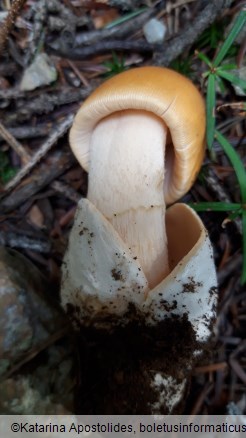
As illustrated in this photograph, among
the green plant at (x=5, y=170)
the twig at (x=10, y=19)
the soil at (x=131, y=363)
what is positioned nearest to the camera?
the soil at (x=131, y=363)

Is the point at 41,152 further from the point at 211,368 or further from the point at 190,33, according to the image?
the point at 211,368

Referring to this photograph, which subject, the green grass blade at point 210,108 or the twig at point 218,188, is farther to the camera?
the twig at point 218,188

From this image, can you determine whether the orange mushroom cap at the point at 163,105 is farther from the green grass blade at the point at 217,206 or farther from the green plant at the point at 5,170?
the green plant at the point at 5,170

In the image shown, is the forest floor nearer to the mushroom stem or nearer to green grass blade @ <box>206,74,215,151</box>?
green grass blade @ <box>206,74,215,151</box>

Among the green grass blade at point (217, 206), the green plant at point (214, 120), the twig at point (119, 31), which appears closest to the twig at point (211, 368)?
the green plant at point (214, 120)

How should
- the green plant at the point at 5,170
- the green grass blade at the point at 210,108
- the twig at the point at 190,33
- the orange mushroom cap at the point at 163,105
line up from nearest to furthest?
1. the orange mushroom cap at the point at 163,105
2. the green grass blade at the point at 210,108
3. the twig at the point at 190,33
4. the green plant at the point at 5,170

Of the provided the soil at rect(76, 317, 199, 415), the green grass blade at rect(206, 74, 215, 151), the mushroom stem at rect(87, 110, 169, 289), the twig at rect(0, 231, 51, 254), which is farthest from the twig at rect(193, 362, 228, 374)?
the green grass blade at rect(206, 74, 215, 151)
